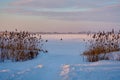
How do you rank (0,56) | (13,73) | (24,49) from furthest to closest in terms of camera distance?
(24,49)
(0,56)
(13,73)

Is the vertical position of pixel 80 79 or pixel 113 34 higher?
pixel 113 34

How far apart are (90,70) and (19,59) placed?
4380 millimetres

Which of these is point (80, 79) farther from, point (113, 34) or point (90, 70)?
point (113, 34)

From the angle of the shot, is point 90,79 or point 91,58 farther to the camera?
point 91,58

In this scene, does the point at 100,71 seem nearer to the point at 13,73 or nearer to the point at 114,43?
the point at 13,73

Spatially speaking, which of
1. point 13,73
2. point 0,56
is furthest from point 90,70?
point 0,56

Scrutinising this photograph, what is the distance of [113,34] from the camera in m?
14.5

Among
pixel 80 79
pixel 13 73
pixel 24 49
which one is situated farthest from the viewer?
pixel 24 49

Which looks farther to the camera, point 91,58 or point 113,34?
point 113,34

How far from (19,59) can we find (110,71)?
498cm

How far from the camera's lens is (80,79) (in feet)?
26.0

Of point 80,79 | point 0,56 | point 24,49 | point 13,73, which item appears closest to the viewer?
point 80,79

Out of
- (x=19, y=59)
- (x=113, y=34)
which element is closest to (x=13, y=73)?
(x=19, y=59)

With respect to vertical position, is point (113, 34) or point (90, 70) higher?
point (113, 34)
